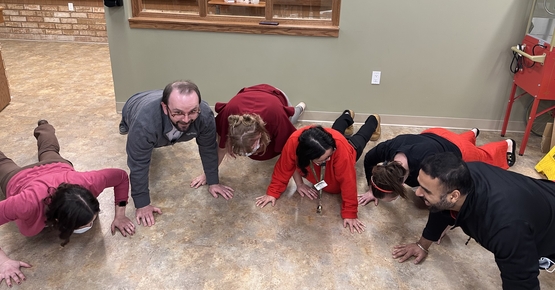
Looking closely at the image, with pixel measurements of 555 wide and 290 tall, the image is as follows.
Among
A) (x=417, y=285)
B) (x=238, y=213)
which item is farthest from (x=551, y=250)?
(x=238, y=213)

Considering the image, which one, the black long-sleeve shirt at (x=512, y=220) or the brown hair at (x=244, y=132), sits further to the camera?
the brown hair at (x=244, y=132)

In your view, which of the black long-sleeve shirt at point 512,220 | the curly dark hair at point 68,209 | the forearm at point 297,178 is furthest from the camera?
the forearm at point 297,178

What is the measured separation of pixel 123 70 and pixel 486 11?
2877 millimetres

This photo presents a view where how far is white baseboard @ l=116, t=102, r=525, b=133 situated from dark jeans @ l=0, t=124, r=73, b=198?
3.50 ft

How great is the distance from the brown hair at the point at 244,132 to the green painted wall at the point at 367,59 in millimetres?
1308

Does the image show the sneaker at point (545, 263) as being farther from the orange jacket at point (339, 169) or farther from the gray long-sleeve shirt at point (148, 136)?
the gray long-sleeve shirt at point (148, 136)

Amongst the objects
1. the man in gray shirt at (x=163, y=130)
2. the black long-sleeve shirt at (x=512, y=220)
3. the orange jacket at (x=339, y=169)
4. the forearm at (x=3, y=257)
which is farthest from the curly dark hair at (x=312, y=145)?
the forearm at (x=3, y=257)

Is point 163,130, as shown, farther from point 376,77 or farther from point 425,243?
point 376,77

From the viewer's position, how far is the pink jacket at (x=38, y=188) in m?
1.65

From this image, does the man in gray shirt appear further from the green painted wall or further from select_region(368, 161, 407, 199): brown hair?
the green painted wall

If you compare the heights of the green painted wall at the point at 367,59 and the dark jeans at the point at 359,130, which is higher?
the green painted wall at the point at 367,59

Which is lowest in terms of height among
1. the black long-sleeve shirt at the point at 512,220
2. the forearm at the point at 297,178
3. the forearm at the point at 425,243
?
the forearm at the point at 425,243

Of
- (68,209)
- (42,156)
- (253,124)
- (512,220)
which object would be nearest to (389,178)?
(512,220)

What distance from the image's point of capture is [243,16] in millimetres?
3217
